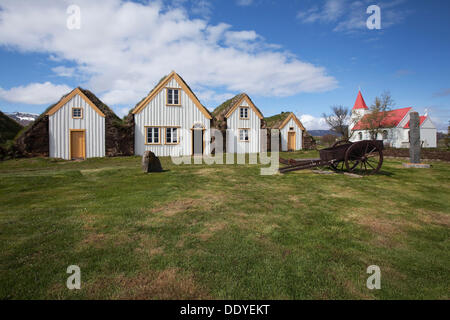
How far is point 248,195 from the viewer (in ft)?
23.5

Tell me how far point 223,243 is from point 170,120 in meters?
18.4

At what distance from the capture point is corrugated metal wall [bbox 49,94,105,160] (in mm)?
18297

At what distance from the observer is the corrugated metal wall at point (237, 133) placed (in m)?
24.4

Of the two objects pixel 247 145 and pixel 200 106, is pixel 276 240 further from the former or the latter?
pixel 247 145

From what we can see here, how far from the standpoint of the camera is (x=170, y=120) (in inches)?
824

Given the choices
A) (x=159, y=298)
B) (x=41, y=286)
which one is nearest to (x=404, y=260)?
(x=159, y=298)

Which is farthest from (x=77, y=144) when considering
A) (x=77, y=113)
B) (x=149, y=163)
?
(x=149, y=163)

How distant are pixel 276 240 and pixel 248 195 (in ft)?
10.2

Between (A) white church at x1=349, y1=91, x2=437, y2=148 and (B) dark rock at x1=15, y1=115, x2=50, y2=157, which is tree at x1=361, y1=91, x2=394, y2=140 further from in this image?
(B) dark rock at x1=15, y1=115, x2=50, y2=157

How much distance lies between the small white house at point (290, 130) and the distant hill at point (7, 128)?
25581 mm

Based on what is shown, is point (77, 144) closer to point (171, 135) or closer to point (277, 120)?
point (171, 135)

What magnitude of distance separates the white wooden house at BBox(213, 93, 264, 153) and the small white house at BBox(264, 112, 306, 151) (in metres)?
3.92

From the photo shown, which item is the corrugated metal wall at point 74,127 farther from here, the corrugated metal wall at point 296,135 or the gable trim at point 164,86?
the corrugated metal wall at point 296,135

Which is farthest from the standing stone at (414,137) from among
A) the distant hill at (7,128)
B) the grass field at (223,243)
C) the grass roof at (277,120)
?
the distant hill at (7,128)
